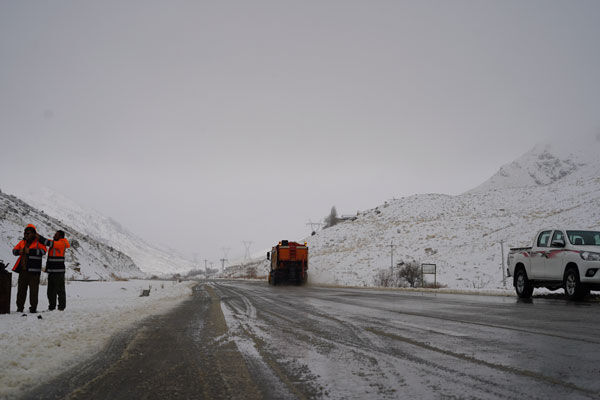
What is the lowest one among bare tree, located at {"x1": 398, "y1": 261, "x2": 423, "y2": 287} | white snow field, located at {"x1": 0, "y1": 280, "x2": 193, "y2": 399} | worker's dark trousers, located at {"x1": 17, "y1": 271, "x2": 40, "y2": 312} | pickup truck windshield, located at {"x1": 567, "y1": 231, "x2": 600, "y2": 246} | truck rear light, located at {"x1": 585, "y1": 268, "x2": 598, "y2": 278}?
bare tree, located at {"x1": 398, "y1": 261, "x2": 423, "y2": 287}

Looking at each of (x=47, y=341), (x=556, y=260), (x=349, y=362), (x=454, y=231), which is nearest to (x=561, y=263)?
(x=556, y=260)

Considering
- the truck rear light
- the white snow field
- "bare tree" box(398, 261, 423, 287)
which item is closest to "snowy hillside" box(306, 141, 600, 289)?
"bare tree" box(398, 261, 423, 287)

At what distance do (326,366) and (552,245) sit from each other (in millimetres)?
10702

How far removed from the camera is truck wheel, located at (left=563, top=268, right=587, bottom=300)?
11750 mm

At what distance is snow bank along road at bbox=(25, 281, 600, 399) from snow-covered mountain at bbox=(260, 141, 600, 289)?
86.2ft

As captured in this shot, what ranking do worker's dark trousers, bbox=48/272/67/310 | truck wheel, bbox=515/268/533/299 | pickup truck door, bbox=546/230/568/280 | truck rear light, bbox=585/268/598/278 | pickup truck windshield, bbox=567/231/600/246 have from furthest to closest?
truck wheel, bbox=515/268/533/299, pickup truck windshield, bbox=567/231/600/246, pickup truck door, bbox=546/230/568/280, truck rear light, bbox=585/268/598/278, worker's dark trousers, bbox=48/272/67/310

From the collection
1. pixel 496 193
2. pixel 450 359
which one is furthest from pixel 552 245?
pixel 496 193

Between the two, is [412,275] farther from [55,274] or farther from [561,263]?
[55,274]

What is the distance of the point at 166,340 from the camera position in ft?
20.4

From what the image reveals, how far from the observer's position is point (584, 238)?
1261 cm

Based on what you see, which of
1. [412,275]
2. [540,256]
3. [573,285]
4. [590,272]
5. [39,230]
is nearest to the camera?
[590,272]

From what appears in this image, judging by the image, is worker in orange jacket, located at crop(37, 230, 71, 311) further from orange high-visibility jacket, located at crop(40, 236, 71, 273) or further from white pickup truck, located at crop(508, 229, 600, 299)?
white pickup truck, located at crop(508, 229, 600, 299)

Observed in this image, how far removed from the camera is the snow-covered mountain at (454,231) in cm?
4112

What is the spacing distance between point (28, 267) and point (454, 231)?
5440 centimetres
